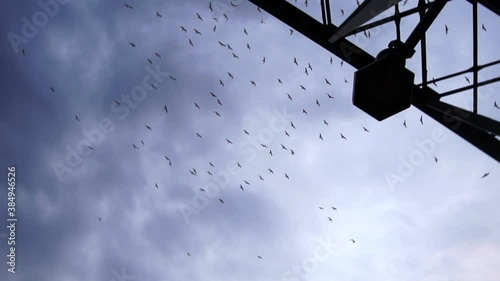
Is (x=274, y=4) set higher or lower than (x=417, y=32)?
lower

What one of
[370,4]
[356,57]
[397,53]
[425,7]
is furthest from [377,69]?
[425,7]

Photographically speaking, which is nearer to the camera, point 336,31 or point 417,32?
point 417,32

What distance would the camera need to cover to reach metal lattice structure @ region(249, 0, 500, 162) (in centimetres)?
407

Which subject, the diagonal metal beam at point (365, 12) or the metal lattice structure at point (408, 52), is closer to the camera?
the diagonal metal beam at point (365, 12)

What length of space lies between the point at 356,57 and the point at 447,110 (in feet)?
4.19

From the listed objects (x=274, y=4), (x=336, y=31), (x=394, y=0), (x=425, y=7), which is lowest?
(x=274, y=4)

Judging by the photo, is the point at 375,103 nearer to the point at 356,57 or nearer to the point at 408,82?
the point at 408,82

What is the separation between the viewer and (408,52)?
4.20 metres

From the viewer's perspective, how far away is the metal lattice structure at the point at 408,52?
4.07 meters

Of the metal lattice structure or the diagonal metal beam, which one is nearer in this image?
the diagonal metal beam

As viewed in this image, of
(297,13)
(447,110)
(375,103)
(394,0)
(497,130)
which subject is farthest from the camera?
(297,13)

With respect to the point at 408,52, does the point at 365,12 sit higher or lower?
lower

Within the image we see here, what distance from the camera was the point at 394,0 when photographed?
4.02 meters

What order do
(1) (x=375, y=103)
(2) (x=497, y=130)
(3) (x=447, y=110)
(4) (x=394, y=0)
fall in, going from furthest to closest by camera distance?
(3) (x=447, y=110) < (1) (x=375, y=103) < (4) (x=394, y=0) < (2) (x=497, y=130)
